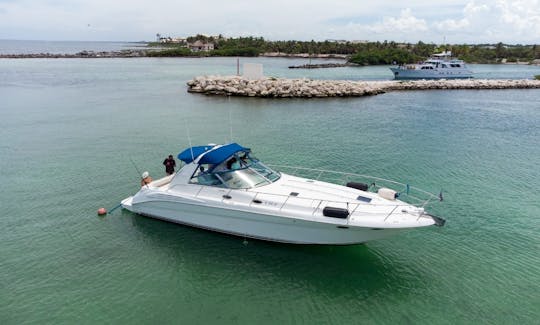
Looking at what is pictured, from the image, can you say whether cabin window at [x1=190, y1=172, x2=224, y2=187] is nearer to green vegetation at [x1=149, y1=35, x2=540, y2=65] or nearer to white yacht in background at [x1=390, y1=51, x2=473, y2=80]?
white yacht in background at [x1=390, y1=51, x2=473, y2=80]

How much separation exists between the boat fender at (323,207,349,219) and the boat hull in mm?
226

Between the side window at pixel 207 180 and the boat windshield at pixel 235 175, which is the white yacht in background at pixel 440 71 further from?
the side window at pixel 207 180

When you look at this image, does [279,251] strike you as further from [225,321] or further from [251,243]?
[225,321]

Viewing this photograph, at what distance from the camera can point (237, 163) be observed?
12.0 m

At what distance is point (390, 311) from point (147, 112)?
29163 millimetres

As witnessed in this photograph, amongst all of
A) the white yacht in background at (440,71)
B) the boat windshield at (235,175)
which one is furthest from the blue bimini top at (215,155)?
the white yacht in background at (440,71)

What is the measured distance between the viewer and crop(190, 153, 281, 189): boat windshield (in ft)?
38.3

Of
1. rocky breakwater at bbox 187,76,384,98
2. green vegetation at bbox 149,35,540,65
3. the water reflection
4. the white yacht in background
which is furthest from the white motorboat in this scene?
green vegetation at bbox 149,35,540,65

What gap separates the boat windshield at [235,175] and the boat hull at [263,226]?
0.86 m

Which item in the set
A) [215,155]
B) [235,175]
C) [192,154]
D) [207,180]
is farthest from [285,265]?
[192,154]

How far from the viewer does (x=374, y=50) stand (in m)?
118

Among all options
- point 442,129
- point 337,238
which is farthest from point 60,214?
point 442,129

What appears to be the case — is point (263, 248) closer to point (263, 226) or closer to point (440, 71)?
point (263, 226)

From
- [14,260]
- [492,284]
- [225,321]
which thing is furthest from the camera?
[14,260]
